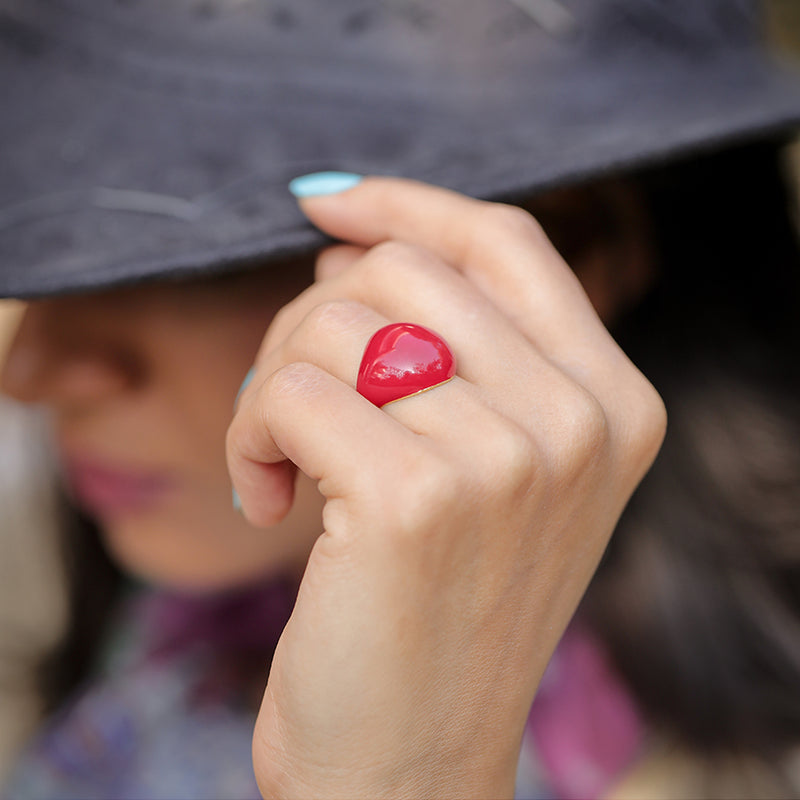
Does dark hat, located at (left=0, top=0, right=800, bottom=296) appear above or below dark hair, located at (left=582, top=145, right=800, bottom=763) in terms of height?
above

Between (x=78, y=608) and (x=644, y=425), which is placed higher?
(x=644, y=425)

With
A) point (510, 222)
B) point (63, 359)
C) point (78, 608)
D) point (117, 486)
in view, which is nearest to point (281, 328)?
point (510, 222)

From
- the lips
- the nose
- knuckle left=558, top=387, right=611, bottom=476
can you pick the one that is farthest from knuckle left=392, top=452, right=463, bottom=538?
the lips

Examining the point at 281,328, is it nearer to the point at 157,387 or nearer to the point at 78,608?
the point at 157,387

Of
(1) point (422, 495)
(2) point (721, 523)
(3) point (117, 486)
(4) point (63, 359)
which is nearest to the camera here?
(1) point (422, 495)

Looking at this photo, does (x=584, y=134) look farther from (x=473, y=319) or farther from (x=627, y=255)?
(x=627, y=255)

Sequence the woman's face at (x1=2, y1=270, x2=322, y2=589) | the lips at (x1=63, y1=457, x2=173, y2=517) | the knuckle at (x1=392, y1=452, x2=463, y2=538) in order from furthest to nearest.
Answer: the lips at (x1=63, y1=457, x2=173, y2=517) < the woman's face at (x1=2, y1=270, x2=322, y2=589) < the knuckle at (x1=392, y1=452, x2=463, y2=538)

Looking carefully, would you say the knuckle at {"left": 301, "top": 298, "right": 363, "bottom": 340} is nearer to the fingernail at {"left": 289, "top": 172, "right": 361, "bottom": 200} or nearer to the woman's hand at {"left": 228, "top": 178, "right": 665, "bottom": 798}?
the woman's hand at {"left": 228, "top": 178, "right": 665, "bottom": 798}
